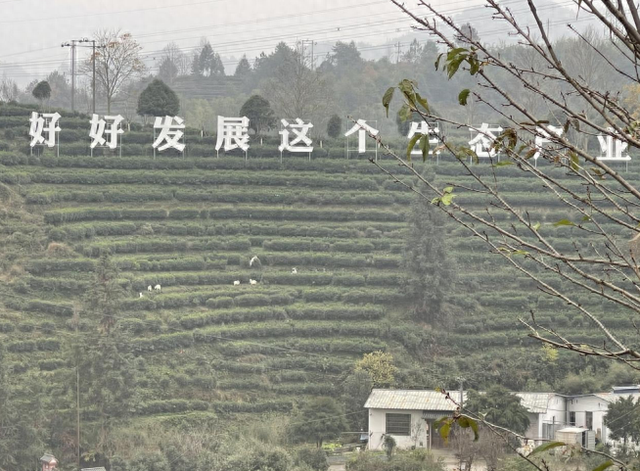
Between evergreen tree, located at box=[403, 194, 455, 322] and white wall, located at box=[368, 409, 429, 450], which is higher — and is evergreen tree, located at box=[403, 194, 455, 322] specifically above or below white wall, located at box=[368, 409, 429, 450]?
above

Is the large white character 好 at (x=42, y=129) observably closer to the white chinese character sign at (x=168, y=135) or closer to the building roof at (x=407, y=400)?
the white chinese character sign at (x=168, y=135)

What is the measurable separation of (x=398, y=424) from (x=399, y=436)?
0.21m

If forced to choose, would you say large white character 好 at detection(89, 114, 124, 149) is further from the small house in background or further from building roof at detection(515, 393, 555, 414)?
building roof at detection(515, 393, 555, 414)

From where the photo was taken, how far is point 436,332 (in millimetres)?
21562

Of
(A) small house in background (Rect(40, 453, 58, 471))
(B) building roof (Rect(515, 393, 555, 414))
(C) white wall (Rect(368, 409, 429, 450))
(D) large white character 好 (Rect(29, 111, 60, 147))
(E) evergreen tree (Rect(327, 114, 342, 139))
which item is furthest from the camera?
(E) evergreen tree (Rect(327, 114, 342, 139))

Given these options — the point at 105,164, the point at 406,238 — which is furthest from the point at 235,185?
the point at 406,238

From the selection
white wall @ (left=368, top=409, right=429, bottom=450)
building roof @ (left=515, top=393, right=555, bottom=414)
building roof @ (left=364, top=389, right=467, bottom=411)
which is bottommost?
white wall @ (left=368, top=409, right=429, bottom=450)

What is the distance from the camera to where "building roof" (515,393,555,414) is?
16.9m

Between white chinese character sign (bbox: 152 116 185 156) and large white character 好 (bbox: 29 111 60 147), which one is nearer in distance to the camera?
large white character 好 (bbox: 29 111 60 147)

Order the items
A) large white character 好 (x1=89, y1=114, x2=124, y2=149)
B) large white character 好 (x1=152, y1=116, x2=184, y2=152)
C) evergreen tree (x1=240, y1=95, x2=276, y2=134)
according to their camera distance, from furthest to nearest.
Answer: evergreen tree (x1=240, y1=95, x2=276, y2=134), large white character 好 (x1=152, y1=116, x2=184, y2=152), large white character 好 (x1=89, y1=114, x2=124, y2=149)

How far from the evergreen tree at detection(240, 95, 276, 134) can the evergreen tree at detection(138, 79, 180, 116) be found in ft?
6.80

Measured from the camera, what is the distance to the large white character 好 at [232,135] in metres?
27.2

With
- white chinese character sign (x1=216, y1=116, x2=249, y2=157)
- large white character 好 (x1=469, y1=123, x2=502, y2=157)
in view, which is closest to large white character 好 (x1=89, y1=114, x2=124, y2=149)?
white chinese character sign (x1=216, y1=116, x2=249, y2=157)

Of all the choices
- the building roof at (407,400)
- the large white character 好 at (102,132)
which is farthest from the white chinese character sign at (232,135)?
the building roof at (407,400)
